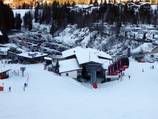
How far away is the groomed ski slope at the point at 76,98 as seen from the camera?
30.5 m

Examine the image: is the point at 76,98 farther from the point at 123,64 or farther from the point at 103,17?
the point at 103,17

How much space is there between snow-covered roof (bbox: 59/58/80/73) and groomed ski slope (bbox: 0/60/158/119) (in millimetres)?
1451

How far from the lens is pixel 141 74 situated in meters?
47.0

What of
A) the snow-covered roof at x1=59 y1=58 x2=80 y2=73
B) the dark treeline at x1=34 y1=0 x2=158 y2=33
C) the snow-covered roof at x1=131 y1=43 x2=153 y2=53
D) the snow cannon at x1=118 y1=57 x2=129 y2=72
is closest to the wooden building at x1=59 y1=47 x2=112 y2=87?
the snow-covered roof at x1=59 y1=58 x2=80 y2=73

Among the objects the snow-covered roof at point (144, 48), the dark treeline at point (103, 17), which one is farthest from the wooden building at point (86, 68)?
the dark treeline at point (103, 17)

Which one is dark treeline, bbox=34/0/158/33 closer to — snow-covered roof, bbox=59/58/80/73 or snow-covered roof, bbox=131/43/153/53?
snow-covered roof, bbox=131/43/153/53

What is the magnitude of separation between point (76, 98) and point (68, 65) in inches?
441

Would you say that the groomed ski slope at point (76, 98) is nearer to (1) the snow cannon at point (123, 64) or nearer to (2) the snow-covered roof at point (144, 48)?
(1) the snow cannon at point (123, 64)

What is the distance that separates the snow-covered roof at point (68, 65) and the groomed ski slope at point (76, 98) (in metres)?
1.45

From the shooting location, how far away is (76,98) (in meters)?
35.7

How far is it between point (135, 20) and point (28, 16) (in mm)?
28665

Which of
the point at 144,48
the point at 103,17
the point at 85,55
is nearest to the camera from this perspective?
the point at 85,55

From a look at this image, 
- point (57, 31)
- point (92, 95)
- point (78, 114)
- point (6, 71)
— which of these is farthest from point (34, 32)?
point (78, 114)

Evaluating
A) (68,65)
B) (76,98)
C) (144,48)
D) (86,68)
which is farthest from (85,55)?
(144,48)
